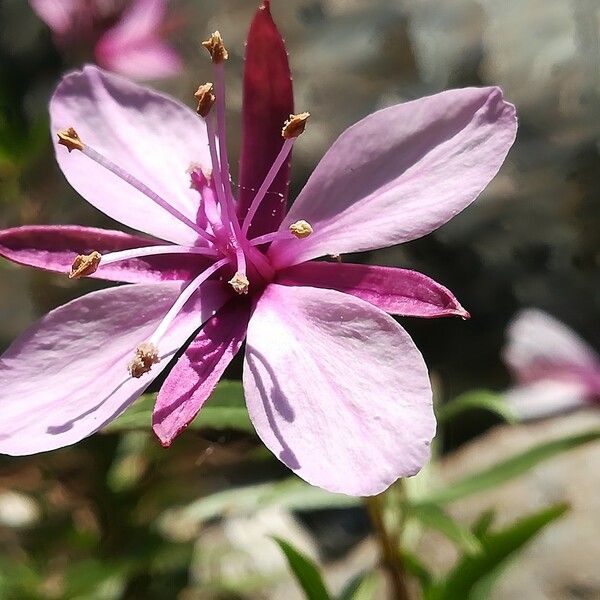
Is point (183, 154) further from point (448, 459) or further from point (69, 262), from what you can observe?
point (448, 459)

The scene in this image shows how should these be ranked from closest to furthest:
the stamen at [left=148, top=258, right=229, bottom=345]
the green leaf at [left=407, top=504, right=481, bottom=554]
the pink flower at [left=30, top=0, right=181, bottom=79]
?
1. the stamen at [left=148, top=258, right=229, bottom=345]
2. the green leaf at [left=407, top=504, right=481, bottom=554]
3. the pink flower at [left=30, top=0, right=181, bottom=79]

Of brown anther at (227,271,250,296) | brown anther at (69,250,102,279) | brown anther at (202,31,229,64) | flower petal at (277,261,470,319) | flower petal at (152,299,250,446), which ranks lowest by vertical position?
flower petal at (152,299,250,446)

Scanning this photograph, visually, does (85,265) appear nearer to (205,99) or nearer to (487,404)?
(205,99)

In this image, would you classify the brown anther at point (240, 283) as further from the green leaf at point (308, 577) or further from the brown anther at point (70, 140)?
the green leaf at point (308, 577)

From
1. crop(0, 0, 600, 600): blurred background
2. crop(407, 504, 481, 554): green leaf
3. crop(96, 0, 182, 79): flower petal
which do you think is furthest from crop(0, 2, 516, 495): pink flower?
crop(96, 0, 182, 79): flower petal

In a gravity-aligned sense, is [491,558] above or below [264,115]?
below

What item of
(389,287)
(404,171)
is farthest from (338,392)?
(404,171)

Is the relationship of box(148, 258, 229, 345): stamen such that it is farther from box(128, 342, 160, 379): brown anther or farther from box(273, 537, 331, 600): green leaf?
box(273, 537, 331, 600): green leaf
